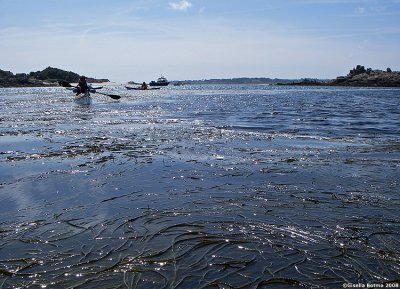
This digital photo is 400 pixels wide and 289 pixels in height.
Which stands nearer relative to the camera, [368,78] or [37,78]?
[368,78]

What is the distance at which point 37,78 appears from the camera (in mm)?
168000

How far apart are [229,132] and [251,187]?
9.94m

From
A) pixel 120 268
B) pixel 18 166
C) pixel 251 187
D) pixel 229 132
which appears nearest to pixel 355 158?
pixel 251 187

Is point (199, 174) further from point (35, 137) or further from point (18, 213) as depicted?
point (35, 137)

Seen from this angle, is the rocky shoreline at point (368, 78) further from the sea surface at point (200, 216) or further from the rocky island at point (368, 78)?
the sea surface at point (200, 216)

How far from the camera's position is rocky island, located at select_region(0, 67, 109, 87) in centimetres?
13638

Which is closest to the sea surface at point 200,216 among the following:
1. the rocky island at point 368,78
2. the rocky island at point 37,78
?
the rocky island at point 368,78

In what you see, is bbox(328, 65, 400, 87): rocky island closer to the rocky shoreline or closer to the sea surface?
the rocky shoreline

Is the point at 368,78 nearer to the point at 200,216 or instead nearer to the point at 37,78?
the point at 37,78

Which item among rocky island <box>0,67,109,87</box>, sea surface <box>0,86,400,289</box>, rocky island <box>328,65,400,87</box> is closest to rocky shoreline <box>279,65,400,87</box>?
rocky island <box>328,65,400,87</box>

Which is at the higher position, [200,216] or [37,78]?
[37,78]

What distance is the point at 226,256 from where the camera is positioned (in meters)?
5.42

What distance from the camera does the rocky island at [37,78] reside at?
136 meters

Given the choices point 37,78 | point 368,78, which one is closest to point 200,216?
point 368,78
